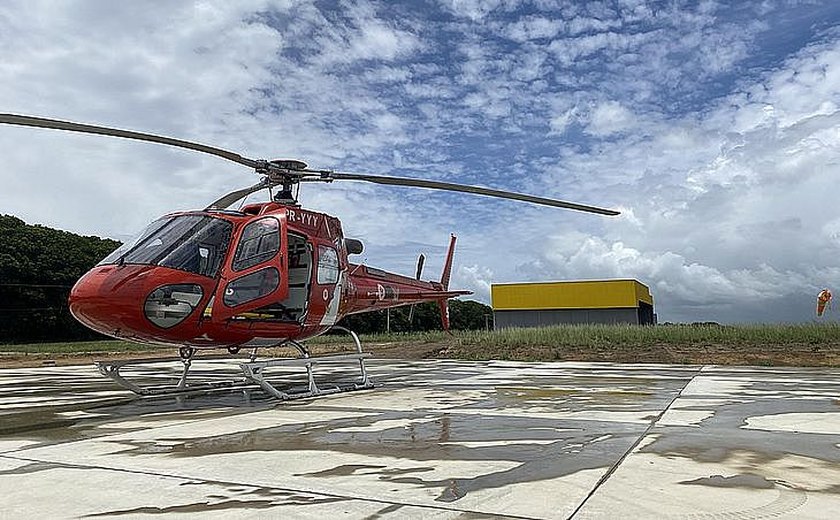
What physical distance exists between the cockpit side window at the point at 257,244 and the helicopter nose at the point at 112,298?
1.40 meters

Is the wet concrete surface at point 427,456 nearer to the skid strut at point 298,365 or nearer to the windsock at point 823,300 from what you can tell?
the skid strut at point 298,365

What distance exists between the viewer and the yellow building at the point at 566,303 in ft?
140

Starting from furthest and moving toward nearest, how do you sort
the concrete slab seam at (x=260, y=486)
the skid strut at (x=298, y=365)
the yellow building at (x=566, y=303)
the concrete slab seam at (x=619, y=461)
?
the yellow building at (x=566, y=303)
the skid strut at (x=298, y=365)
the concrete slab seam at (x=619, y=461)
the concrete slab seam at (x=260, y=486)

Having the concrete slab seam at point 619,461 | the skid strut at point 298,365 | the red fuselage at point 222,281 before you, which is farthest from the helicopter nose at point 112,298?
the concrete slab seam at point 619,461

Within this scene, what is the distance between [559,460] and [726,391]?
7.45 meters

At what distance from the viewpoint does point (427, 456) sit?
551cm

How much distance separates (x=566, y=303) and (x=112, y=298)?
123 feet

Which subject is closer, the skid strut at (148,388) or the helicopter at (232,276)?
the helicopter at (232,276)

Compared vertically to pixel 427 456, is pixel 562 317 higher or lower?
higher

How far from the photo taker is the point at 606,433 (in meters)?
6.70

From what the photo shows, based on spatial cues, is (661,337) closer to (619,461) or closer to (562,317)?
(619,461)

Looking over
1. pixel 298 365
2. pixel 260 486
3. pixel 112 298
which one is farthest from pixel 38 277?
pixel 260 486

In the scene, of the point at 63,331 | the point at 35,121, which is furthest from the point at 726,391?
the point at 63,331

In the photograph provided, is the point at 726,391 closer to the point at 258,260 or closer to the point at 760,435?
the point at 760,435
